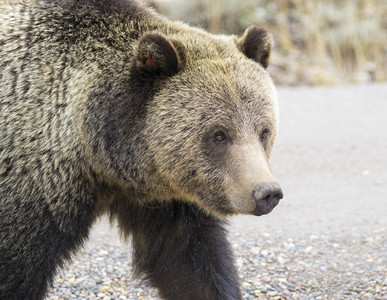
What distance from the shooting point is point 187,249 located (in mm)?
4859

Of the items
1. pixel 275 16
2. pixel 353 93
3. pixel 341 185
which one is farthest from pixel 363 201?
pixel 275 16

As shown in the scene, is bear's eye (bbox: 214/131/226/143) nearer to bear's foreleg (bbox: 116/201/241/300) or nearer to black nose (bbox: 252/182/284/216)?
black nose (bbox: 252/182/284/216)

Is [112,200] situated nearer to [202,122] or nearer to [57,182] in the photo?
[57,182]

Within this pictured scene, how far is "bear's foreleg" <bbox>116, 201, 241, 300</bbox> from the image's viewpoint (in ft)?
15.8

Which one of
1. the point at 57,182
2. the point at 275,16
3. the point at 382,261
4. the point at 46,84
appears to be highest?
the point at 46,84

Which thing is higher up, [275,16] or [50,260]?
[50,260]

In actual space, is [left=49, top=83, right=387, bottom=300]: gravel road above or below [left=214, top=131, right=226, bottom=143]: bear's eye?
below

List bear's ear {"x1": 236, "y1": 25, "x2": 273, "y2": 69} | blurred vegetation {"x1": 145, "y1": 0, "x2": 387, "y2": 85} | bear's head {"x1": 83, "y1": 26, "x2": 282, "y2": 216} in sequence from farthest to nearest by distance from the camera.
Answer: blurred vegetation {"x1": 145, "y1": 0, "x2": 387, "y2": 85} < bear's ear {"x1": 236, "y1": 25, "x2": 273, "y2": 69} < bear's head {"x1": 83, "y1": 26, "x2": 282, "y2": 216}

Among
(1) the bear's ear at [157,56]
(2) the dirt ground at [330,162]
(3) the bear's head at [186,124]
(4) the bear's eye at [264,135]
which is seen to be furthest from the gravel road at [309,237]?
(1) the bear's ear at [157,56]

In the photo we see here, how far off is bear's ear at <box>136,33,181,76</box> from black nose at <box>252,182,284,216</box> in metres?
0.98

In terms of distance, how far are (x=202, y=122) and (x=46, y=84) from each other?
104cm

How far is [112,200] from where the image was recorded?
4766mm

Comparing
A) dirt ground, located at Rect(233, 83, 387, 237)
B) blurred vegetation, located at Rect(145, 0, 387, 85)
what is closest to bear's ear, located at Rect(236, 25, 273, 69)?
dirt ground, located at Rect(233, 83, 387, 237)

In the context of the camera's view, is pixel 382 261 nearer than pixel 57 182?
No
